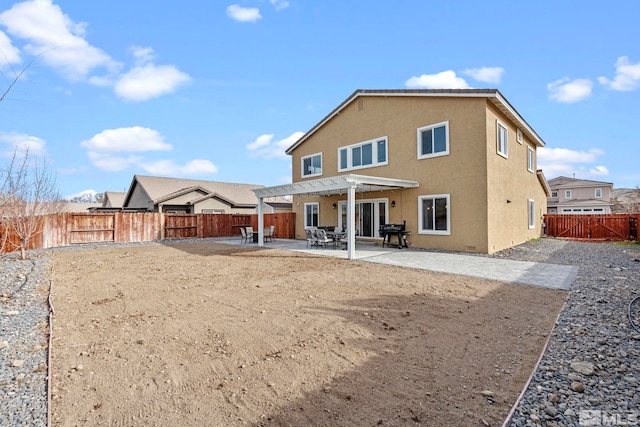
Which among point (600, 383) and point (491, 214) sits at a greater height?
point (491, 214)

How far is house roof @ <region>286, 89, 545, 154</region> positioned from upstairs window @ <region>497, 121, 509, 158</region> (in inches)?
26.7

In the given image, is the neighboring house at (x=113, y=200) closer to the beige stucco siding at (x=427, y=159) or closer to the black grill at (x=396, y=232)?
the beige stucco siding at (x=427, y=159)

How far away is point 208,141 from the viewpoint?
20.5 metres

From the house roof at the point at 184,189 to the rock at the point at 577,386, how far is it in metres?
27.0

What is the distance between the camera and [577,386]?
2914mm

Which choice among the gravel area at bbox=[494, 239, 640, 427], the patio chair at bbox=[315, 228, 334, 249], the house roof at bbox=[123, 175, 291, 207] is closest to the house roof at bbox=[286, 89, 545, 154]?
the patio chair at bbox=[315, 228, 334, 249]

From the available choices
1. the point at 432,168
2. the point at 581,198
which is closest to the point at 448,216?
the point at 432,168

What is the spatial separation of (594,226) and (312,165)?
17.1 m

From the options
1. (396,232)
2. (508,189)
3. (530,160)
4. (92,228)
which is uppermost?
(530,160)

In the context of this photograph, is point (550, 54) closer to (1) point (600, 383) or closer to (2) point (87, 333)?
(1) point (600, 383)

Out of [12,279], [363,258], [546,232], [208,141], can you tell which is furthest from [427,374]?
[546,232]

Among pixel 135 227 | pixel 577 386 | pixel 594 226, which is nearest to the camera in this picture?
pixel 577 386

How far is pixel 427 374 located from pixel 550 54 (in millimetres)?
13327

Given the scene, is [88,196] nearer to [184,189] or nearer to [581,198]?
[184,189]
